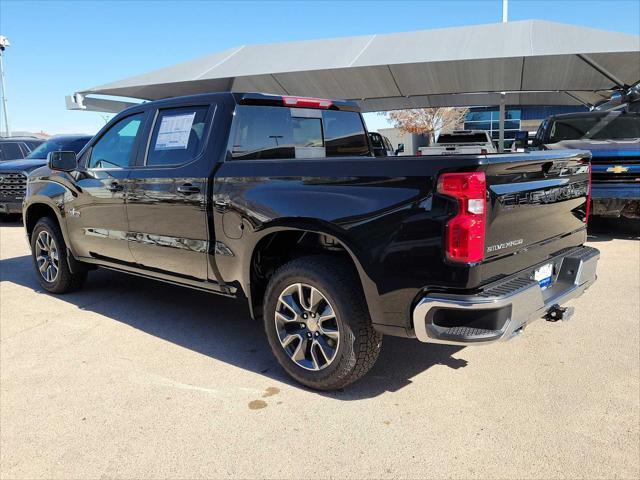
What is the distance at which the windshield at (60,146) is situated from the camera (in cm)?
1173

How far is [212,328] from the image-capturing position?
469cm

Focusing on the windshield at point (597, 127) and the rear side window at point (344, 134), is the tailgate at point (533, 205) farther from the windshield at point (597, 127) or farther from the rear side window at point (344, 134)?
the windshield at point (597, 127)

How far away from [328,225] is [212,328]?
2.02 m

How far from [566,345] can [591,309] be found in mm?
1065

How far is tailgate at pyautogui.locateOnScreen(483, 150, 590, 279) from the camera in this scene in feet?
9.31

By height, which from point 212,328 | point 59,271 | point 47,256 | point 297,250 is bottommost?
point 212,328

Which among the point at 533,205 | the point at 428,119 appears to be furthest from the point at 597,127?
the point at 428,119

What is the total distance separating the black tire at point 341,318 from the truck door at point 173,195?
0.93 metres

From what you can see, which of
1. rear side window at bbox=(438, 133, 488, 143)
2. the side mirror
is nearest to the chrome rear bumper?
the side mirror

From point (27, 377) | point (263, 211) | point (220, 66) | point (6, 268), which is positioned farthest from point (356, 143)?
point (220, 66)

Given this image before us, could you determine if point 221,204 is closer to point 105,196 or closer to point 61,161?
point 105,196

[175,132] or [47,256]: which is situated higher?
[175,132]

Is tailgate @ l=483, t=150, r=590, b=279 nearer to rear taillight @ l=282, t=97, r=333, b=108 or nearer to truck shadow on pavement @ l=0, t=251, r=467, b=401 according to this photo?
truck shadow on pavement @ l=0, t=251, r=467, b=401

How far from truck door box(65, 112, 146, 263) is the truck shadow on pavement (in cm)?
61
